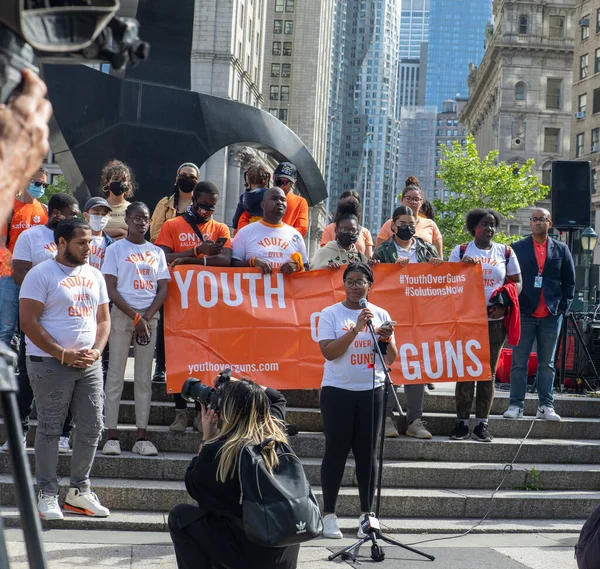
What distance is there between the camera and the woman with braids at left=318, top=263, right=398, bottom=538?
7.45m

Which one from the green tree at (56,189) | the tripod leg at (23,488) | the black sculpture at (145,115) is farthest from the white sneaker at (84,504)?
the green tree at (56,189)

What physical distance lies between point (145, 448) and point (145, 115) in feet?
17.0

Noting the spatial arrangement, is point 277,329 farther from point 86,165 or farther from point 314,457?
point 86,165

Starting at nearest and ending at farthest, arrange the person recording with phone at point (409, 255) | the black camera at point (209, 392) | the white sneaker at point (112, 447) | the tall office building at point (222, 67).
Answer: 1. the black camera at point (209, 392)
2. the white sneaker at point (112, 447)
3. the person recording with phone at point (409, 255)
4. the tall office building at point (222, 67)

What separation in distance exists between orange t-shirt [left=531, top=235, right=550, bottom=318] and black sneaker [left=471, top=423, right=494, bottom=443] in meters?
1.38

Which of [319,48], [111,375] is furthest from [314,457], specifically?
[319,48]

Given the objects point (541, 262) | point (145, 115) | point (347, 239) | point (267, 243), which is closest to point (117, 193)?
point (267, 243)

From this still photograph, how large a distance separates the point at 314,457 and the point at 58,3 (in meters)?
7.98

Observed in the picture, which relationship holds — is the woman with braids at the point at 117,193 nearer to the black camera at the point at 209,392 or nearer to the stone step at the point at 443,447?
the stone step at the point at 443,447

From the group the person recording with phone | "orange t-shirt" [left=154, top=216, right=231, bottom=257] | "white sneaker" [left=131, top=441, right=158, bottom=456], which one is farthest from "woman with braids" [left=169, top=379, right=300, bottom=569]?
"orange t-shirt" [left=154, top=216, right=231, bottom=257]

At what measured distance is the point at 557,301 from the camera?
10.1 meters

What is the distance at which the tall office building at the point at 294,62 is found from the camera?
3979 inches

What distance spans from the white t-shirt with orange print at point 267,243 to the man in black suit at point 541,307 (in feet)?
8.69

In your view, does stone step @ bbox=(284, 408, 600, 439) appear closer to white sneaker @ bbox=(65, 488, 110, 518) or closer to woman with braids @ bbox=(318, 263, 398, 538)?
woman with braids @ bbox=(318, 263, 398, 538)
